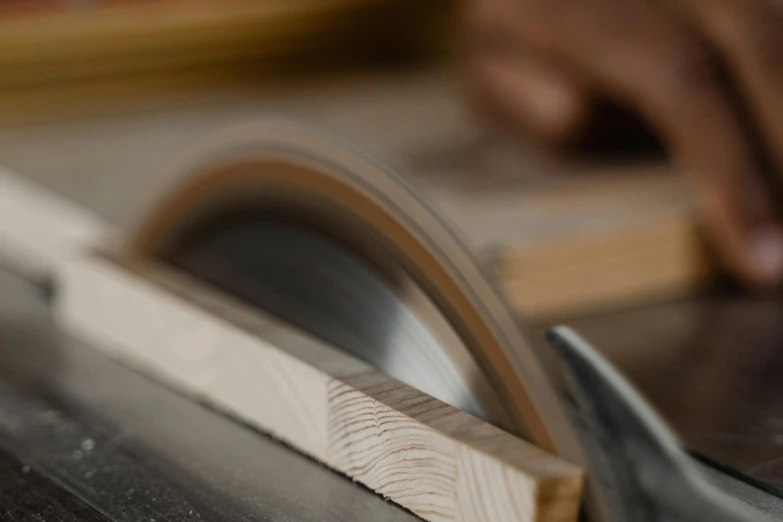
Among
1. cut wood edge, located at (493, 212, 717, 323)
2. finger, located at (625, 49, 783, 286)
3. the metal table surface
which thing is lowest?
the metal table surface

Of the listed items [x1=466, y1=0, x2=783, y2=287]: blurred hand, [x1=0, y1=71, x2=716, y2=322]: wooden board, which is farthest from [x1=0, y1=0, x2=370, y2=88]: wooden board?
[x1=466, y1=0, x2=783, y2=287]: blurred hand

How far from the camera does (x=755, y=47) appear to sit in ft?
5.21

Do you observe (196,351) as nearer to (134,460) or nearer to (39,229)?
(134,460)

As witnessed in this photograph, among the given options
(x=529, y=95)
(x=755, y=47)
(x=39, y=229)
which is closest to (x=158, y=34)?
(x=529, y=95)

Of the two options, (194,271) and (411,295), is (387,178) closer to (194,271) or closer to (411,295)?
(411,295)

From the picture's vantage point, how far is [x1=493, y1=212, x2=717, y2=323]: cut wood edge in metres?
1.63

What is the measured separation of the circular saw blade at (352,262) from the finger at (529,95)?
961 mm

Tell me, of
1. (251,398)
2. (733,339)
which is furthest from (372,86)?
(251,398)

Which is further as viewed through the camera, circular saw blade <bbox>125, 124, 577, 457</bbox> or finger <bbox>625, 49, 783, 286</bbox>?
finger <bbox>625, 49, 783, 286</bbox>

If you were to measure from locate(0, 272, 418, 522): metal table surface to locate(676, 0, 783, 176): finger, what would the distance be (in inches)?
36.1

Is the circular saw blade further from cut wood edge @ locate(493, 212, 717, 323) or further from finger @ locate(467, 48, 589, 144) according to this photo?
finger @ locate(467, 48, 589, 144)

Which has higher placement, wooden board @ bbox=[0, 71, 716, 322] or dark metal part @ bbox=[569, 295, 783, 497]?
wooden board @ bbox=[0, 71, 716, 322]

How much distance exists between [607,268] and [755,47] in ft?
1.24

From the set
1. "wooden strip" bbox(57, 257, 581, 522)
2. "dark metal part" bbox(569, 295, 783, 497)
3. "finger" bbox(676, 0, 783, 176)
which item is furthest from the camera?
"finger" bbox(676, 0, 783, 176)
